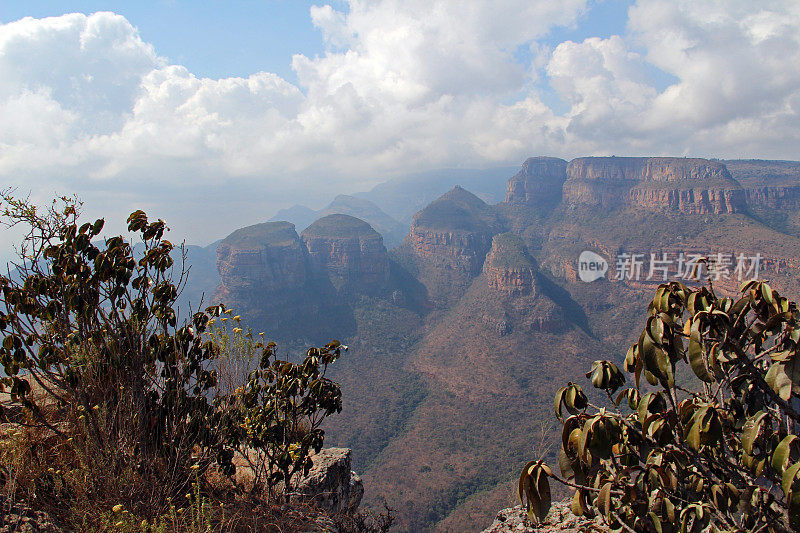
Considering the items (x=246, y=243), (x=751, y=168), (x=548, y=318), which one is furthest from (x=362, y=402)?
(x=751, y=168)

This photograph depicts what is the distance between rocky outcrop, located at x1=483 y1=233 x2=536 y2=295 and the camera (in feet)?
310

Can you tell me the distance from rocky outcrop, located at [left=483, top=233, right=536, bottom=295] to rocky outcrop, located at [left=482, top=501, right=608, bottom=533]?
296ft

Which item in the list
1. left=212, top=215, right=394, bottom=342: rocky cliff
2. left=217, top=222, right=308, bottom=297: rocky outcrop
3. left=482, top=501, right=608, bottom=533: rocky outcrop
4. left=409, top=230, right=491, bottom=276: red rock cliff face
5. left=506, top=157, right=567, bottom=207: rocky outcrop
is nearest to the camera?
left=482, top=501, right=608, bottom=533: rocky outcrop

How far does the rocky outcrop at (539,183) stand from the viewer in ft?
510

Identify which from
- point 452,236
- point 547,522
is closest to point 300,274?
point 452,236

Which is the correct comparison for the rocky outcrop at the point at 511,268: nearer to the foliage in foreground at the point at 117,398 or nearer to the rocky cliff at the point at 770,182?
the rocky cliff at the point at 770,182

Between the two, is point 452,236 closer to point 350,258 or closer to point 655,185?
point 350,258

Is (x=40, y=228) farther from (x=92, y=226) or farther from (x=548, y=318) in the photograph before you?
(x=548, y=318)

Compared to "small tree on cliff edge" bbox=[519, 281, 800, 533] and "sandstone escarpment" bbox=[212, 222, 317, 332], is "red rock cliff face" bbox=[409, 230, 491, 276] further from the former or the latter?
"small tree on cliff edge" bbox=[519, 281, 800, 533]

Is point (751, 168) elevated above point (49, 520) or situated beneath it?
elevated above

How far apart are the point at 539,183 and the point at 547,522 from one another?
163 meters

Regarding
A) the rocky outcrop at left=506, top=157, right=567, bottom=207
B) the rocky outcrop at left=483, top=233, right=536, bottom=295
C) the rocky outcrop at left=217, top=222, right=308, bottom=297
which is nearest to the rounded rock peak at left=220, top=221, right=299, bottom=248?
the rocky outcrop at left=217, top=222, right=308, bottom=297

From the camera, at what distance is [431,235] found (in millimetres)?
127000

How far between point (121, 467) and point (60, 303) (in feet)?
8.26
